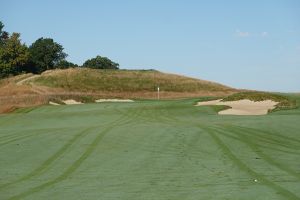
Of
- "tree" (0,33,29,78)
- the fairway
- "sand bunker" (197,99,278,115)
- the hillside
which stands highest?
"tree" (0,33,29,78)

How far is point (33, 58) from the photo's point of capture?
14100 centimetres

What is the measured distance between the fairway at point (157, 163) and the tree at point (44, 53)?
121580 millimetres

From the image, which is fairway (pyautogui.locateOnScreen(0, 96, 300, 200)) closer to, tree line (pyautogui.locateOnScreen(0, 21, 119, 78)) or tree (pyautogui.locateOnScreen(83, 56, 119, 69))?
tree line (pyautogui.locateOnScreen(0, 21, 119, 78))

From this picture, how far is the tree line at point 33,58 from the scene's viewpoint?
387 ft

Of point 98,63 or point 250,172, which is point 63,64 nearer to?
point 98,63

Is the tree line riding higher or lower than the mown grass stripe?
higher

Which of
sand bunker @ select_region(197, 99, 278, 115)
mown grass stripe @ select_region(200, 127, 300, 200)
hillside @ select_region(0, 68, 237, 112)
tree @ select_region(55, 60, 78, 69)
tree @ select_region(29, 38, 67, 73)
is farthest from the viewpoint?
tree @ select_region(55, 60, 78, 69)

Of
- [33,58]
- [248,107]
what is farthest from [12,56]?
[248,107]

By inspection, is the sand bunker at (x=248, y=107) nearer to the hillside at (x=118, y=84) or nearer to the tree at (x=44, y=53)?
the hillside at (x=118, y=84)

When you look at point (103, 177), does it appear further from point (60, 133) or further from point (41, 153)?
point (60, 133)

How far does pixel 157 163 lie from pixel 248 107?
2954 cm

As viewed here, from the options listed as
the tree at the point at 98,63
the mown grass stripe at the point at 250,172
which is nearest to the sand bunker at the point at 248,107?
the mown grass stripe at the point at 250,172

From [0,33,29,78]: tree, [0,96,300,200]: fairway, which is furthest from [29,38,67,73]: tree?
[0,96,300,200]: fairway

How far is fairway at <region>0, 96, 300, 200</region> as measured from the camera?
11.6 m
